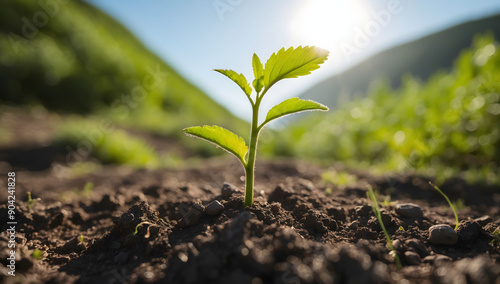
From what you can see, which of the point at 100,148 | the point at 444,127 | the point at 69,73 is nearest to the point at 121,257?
the point at 444,127

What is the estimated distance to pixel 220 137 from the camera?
1129mm

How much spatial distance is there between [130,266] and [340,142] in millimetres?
5210

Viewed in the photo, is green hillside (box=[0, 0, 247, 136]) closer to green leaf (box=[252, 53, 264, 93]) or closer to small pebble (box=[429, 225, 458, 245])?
green leaf (box=[252, 53, 264, 93])

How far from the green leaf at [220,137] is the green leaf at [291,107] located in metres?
0.15

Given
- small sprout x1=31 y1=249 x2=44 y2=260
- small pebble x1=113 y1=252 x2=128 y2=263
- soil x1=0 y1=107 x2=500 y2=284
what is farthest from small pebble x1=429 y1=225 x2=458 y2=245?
small sprout x1=31 y1=249 x2=44 y2=260

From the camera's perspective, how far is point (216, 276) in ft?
2.60

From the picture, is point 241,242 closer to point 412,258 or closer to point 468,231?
point 412,258

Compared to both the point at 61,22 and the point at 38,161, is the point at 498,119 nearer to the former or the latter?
the point at 38,161

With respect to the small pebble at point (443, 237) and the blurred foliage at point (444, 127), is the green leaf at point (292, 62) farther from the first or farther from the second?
the blurred foliage at point (444, 127)

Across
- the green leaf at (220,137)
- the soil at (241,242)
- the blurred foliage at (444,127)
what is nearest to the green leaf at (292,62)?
the green leaf at (220,137)

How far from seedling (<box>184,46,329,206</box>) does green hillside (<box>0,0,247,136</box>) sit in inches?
348

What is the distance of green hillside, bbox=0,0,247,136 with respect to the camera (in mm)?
8719

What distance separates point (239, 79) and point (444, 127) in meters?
3.76

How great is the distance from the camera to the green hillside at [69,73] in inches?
343
